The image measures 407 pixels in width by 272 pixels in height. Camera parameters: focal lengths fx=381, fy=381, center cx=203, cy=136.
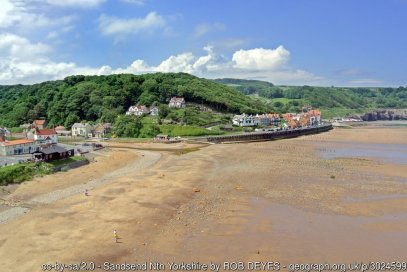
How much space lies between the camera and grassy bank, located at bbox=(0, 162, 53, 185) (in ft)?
112

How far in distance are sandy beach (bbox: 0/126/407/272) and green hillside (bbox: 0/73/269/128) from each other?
59977 millimetres

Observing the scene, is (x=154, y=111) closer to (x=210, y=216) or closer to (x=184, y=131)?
(x=184, y=131)

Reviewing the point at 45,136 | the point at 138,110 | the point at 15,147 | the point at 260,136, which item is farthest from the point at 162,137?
the point at 15,147

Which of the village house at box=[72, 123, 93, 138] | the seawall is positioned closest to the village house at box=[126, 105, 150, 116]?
the village house at box=[72, 123, 93, 138]

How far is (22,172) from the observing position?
3609 centimetres

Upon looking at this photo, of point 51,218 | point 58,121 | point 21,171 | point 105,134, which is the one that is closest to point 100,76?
point 58,121

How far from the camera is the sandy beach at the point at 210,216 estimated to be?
782 inches

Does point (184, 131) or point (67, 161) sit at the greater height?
point (184, 131)

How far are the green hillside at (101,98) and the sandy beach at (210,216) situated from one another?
59977mm

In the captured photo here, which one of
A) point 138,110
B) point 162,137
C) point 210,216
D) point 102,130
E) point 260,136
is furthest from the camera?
point 138,110

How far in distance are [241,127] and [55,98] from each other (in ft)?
182

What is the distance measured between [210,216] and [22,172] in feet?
66.9

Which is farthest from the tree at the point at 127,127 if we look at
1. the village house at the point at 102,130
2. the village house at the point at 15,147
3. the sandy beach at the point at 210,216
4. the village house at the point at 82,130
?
the sandy beach at the point at 210,216

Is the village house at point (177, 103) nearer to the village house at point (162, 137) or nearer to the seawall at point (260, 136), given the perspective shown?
the seawall at point (260, 136)
